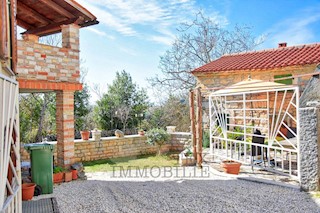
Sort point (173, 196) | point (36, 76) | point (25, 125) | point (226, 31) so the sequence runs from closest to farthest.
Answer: point (173, 196)
point (36, 76)
point (25, 125)
point (226, 31)

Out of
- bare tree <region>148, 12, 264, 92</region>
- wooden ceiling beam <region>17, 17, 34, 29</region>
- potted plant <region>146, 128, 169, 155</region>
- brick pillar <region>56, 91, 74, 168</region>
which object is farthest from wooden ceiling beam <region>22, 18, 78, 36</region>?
bare tree <region>148, 12, 264, 92</region>

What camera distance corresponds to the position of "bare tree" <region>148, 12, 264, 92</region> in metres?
21.8

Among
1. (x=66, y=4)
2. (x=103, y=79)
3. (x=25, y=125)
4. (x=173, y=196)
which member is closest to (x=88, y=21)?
(x=66, y=4)

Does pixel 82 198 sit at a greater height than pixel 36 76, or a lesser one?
lesser

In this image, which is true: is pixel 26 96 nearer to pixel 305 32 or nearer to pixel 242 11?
pixel 242 11

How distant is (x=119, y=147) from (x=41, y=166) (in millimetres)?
6894

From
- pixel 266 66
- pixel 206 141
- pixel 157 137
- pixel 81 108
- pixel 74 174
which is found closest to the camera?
pixel 74 174

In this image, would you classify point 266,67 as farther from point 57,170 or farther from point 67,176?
point 57,170

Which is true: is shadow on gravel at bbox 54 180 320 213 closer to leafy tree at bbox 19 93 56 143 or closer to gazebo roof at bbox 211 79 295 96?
gazebo roof at bbox 211 79 295 96

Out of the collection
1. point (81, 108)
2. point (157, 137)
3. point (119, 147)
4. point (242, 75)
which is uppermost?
point (242, 75)

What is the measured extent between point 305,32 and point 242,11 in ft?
17.7

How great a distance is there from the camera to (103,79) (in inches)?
856

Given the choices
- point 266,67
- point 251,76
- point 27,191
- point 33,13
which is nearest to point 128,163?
point 27,191

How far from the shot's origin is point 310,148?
610 centimetres
